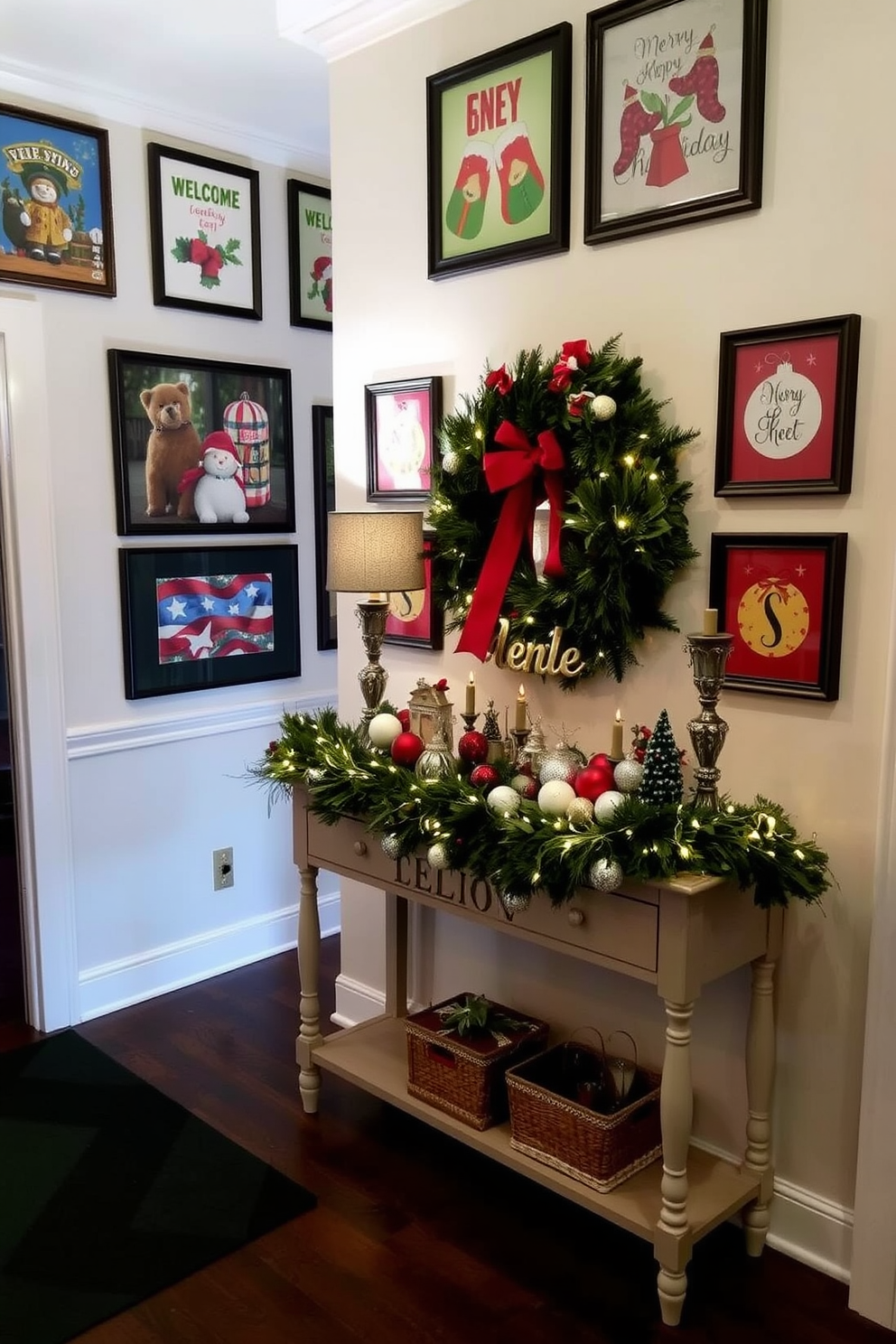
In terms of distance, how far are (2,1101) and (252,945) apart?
1.05 metres

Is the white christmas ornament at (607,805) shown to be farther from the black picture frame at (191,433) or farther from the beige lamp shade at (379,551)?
the black picture frame at (191,433)

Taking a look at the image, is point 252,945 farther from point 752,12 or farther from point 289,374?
point 752,12

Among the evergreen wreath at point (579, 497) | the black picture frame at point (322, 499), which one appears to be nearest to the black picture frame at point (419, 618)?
the evergreen wreath at point (579, 497)

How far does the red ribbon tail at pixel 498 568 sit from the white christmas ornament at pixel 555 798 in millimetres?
424

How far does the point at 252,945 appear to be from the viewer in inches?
147

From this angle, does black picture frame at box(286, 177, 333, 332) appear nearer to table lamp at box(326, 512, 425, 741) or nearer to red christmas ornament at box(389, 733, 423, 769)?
table lamp at box(326, 512, 425, 741)

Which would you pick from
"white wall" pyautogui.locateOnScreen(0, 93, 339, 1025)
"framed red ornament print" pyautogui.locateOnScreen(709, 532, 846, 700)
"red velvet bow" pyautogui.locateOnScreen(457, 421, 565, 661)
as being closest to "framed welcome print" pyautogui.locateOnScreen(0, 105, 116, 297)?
"white wall" pyautogui.locateOnScreen(0, 93, 339, 1025)

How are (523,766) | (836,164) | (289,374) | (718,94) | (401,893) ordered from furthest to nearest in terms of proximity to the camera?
(289,374) → (401,893) → (523,766) → (718,94) → (836,164)

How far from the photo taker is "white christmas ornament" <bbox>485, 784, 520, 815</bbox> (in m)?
2.09

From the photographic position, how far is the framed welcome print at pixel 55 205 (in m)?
2.98

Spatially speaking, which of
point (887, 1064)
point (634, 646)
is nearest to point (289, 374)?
point (634, 646)

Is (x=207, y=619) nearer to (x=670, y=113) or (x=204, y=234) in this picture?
(x=204, y=234)

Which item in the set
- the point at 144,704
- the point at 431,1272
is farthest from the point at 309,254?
the point at 431,1272

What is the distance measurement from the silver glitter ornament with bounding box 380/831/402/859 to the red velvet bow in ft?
1.42
